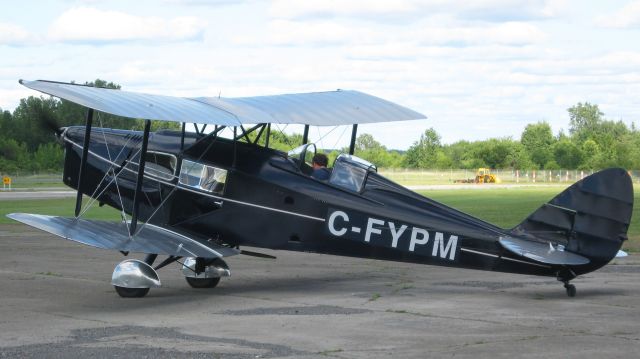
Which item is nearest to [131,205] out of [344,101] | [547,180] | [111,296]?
[111,296]

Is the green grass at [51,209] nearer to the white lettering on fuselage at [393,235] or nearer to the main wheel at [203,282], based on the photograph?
the main wheel at [203,282]

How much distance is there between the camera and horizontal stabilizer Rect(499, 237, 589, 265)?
11.8 meters

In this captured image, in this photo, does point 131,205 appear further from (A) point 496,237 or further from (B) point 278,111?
(A) point 496,237

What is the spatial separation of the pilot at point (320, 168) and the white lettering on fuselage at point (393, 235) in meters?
0.59

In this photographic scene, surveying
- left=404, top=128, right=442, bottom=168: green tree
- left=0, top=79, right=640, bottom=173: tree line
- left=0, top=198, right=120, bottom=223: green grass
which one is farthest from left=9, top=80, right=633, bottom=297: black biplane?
left=404, top=128, right=442, bottom=168: green tree

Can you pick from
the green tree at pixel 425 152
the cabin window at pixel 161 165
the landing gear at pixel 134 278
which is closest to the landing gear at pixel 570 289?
the landing gear at pixel 134 278

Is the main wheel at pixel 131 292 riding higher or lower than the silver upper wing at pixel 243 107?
lower

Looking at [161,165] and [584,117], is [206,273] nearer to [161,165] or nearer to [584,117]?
[161,165]

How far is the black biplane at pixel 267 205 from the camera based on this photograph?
39.4ft

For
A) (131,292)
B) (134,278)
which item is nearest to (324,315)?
(134,278)

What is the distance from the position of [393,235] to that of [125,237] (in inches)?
138

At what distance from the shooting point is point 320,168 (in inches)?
534

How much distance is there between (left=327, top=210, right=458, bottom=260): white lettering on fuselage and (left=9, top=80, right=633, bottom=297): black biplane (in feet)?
0.04

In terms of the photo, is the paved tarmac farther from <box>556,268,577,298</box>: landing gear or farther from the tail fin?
the tail fin
